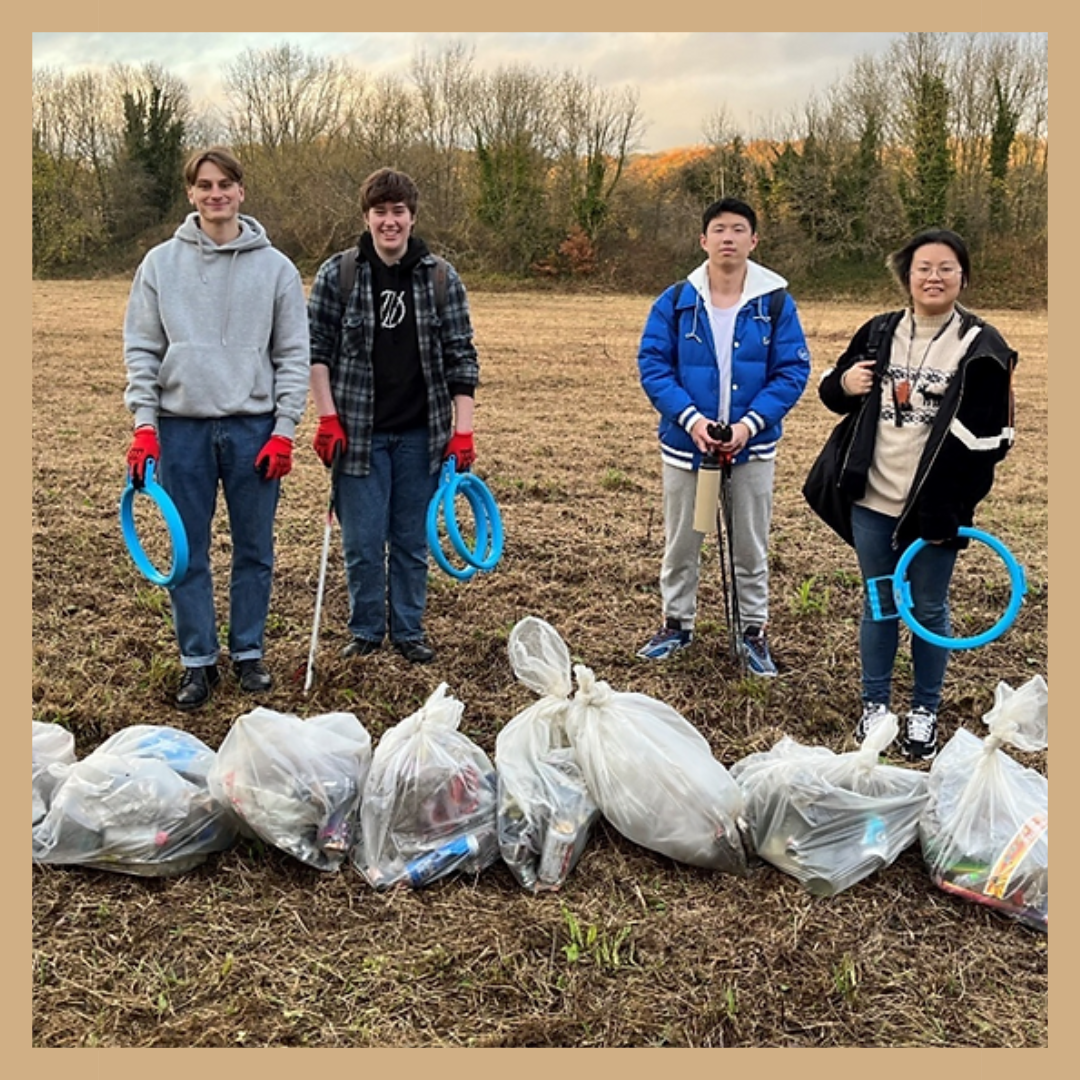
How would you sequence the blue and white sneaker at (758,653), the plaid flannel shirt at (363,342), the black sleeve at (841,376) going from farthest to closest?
the blue and white sneaker at (758,653), the plaid flannel shirt at (363,342), the black sleeve at (841,376)

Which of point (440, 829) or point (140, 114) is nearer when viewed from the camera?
point (440, 829)

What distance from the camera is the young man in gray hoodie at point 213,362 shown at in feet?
12.2

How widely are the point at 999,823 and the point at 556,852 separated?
1.14m

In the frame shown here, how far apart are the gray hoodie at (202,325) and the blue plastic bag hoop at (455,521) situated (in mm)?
621

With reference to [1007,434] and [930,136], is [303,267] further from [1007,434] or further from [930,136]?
[1007,434]

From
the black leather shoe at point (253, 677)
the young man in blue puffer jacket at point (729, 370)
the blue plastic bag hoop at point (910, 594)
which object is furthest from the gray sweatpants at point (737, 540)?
the black leather shoe at point (253, 677)

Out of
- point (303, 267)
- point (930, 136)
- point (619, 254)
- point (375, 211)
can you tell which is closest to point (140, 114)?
point (303, 267)

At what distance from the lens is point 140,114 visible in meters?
32.4

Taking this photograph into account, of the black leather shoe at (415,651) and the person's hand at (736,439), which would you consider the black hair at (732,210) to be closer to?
the person's hand at (736,439)

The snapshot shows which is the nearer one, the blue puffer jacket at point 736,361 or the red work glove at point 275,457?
the red work glove at point 275,457

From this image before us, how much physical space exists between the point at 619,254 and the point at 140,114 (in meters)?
14.7

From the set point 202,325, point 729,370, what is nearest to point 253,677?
point 202,325

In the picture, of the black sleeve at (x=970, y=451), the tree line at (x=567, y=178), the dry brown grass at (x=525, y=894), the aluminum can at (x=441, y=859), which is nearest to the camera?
the dry brown grass at (x=525, y=894)

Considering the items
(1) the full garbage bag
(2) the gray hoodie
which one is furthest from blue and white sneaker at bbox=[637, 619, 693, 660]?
(1) the full garbage bag
